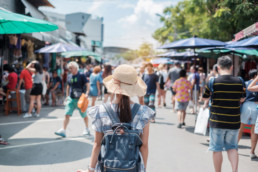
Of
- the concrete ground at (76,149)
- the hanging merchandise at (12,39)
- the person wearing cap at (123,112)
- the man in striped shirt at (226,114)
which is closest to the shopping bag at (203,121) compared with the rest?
the concrete ground at (76,149)

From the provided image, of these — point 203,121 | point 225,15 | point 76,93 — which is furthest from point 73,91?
point 225,15

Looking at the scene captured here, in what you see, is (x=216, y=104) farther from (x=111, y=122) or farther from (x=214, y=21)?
(x=214, y=21)

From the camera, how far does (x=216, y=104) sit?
396 centimetres

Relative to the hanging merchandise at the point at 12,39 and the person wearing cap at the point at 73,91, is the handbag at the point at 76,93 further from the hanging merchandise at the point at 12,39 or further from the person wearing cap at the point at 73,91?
the hanging merchandise at the point at 12,39

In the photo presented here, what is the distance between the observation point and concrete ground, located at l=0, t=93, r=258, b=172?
4.74 meters

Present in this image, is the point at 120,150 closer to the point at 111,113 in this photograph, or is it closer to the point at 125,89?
the point at 111,113

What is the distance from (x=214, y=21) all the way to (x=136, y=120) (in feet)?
43.0

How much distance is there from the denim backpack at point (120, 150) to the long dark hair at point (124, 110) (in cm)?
5

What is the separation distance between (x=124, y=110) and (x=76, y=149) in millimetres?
3720

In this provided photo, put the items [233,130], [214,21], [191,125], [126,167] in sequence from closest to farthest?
1. [126,167]
2. [233,130]
3. [191,125]
4. [214,21]

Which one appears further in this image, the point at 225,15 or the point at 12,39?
the point at 225,15

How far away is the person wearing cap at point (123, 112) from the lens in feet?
7.66

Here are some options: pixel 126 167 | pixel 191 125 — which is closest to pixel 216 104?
pixel 126 167

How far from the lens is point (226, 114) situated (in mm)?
3865
